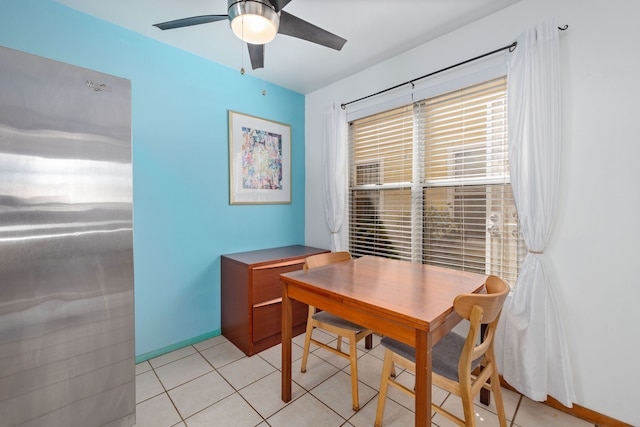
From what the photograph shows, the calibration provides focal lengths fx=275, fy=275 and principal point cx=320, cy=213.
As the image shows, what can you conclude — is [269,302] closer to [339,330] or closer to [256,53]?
[339,330]

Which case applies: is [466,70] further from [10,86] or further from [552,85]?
[10,86]

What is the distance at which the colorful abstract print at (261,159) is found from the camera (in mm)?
2893

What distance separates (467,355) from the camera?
1.22 metres

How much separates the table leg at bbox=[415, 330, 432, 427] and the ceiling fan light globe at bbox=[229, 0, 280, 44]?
1742mm

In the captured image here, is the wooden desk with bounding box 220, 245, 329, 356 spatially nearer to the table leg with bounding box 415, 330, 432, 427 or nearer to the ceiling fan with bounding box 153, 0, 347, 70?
the table leg with bounding box 415, 330, 432, 427

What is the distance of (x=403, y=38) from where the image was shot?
2285 mm

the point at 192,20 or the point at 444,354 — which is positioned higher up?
the point at 192,20

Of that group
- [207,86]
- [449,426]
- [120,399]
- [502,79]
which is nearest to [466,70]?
[502,79]

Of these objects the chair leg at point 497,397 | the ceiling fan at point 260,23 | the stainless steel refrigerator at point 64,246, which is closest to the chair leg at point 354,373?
the chair leg at point 497,397

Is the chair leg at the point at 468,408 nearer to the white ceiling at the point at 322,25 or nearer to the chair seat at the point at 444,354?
the chair seat at the point at 444,354

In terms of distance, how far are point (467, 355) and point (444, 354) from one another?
0.27 metres

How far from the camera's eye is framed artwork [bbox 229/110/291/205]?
280 centimetres

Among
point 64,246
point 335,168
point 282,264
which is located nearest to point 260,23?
point 64,246

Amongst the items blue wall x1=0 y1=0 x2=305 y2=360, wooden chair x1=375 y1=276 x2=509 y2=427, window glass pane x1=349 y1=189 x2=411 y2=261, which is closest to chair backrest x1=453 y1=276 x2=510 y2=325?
wooden chair x1=375 y1=276 x2=509 y2=427
